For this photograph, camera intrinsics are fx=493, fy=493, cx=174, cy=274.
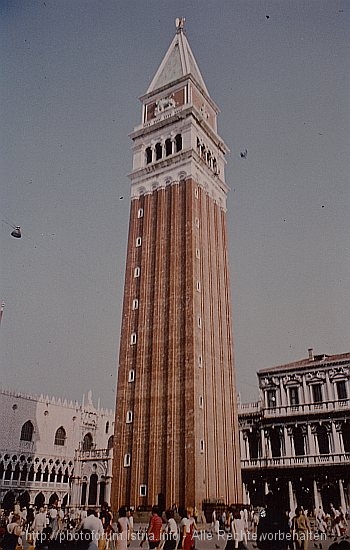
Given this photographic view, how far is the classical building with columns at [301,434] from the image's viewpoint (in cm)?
3231

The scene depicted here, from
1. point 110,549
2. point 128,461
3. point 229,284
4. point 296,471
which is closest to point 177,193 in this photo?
point 229,284

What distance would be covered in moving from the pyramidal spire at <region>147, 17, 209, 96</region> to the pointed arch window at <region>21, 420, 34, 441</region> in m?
31.8

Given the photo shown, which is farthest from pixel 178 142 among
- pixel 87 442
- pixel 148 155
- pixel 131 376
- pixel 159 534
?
pixel 159 534

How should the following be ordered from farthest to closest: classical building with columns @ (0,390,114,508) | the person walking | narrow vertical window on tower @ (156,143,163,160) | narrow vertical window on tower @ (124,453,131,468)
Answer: classical building with columns @ (0,390,114,508) → narrow vertical window on tower @ (156,143,163,160) → narrow vertical window on tower @ (124,453,131,468) → the person walking

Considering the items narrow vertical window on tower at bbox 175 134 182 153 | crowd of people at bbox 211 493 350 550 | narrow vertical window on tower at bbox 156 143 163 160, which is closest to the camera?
crowd of people at bbox 211 493 350 550

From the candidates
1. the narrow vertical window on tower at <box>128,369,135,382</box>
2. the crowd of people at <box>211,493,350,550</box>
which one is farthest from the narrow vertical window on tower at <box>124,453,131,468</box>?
the crowd of people at <box>211,493,350,550</box>

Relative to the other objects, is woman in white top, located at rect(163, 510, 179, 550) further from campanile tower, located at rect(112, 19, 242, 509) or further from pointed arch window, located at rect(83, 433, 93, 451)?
pointed arch window, located at rect(83, 433, 93, 451)

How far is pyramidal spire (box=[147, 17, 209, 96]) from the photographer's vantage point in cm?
4228

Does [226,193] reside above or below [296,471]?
above

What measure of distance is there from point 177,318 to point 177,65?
2384 centimetres

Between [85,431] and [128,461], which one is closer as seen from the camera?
[128,461]

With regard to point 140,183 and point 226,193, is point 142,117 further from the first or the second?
point 226,193

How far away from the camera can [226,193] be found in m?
41.9

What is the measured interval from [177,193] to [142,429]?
56.0 feet
